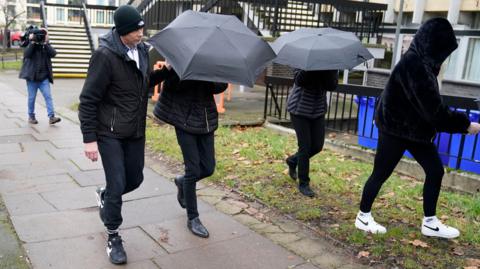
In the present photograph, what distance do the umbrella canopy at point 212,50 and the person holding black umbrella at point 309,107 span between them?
1223 mm

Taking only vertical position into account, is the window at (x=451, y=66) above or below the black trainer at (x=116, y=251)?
above

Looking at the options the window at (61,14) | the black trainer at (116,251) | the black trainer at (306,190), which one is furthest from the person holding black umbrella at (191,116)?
the window at (61,14)

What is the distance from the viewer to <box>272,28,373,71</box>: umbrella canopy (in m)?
4.76

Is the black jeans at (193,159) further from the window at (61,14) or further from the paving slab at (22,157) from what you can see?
the window at (61,14)

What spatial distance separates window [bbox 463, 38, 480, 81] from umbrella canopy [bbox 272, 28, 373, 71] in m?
8.38

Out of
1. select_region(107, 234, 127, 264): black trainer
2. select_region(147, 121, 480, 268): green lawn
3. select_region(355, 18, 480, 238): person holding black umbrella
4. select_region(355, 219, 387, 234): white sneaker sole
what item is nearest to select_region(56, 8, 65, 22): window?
select_region(147, 121, 480, 268): green lawn

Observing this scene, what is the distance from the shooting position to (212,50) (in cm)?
357

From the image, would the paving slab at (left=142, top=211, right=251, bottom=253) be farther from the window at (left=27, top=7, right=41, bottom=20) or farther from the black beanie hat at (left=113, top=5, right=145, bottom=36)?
the window at (left=27, top=7, right=41, bottom=20)

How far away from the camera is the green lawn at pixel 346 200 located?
13.1ft

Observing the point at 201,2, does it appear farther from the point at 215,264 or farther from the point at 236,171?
the point at 215,264

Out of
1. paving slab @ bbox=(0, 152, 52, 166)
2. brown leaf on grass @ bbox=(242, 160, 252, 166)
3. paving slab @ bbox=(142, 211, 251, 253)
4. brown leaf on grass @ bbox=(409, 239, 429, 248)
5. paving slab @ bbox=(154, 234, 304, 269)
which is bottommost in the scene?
paving slab @ bbox=(0, 152, 52, 166)

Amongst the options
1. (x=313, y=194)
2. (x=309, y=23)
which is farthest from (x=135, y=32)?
(x=309, y=23)

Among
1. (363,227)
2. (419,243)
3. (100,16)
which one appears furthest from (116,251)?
(100,16)

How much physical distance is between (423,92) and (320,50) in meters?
1.41
